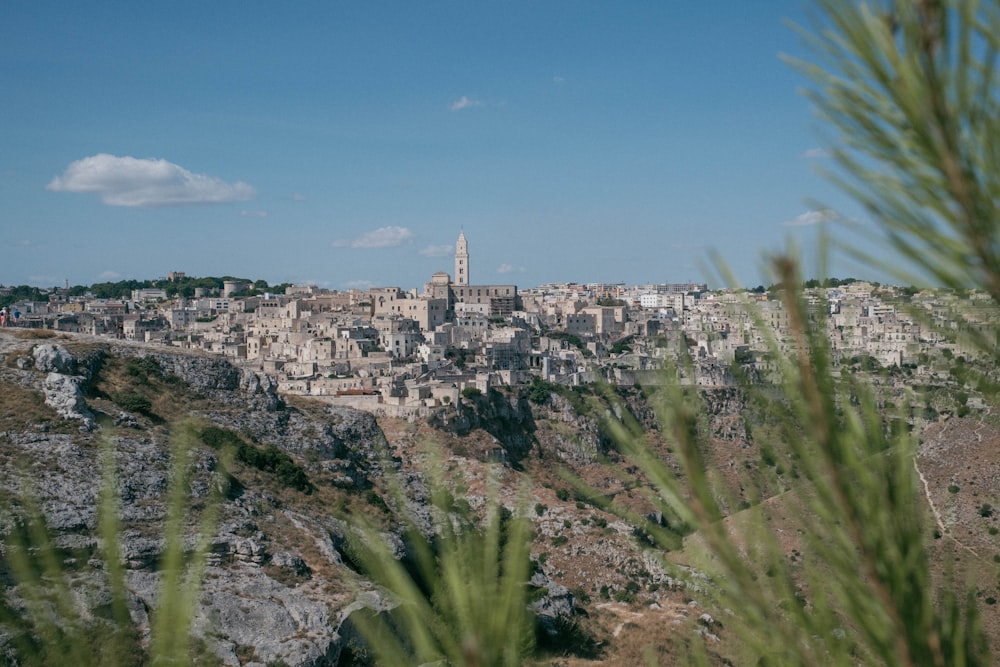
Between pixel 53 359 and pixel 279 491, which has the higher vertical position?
pixel 53 359

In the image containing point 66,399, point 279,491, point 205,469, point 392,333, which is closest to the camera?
point 205,469

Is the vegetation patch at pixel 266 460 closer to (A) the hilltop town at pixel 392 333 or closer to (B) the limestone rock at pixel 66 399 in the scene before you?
(B) the limestone rock at pixel 66 399

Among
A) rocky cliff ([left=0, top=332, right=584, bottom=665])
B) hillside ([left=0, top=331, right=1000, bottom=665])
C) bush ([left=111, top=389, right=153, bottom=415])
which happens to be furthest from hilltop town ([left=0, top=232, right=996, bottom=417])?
bush ([left=111, top=389, right=153, bottom=415])

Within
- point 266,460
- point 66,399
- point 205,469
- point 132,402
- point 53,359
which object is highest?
point 53,359

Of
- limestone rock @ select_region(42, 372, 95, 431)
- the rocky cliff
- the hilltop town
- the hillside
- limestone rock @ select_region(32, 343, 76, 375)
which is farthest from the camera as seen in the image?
the hilltop town

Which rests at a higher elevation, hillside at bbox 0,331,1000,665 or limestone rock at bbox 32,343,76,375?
limestone rock at bbox 32,343,76,375

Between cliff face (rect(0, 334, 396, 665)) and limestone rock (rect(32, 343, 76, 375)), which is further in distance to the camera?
limestone rock (rect(32, 343, 76, 375))

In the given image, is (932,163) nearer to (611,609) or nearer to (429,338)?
(611,609)

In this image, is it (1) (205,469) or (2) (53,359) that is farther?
(2) (53,359)

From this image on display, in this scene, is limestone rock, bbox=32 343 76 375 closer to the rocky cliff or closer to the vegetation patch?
the rocky cliff

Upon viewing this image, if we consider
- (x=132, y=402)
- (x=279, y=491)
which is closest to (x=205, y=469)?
(x=279, y=491)

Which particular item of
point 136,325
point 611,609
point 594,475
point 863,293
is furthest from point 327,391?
point 863,293

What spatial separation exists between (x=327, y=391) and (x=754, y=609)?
36397 millimetres

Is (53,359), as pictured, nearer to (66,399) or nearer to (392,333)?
(66,399)
